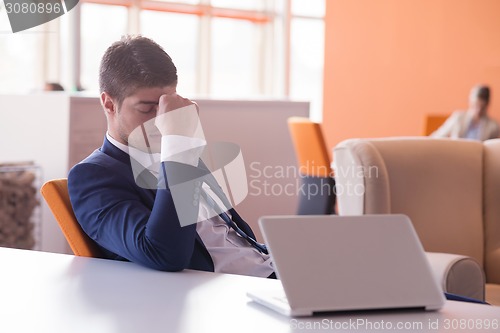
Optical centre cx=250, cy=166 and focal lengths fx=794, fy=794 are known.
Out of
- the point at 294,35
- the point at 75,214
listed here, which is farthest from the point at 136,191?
the point at 294,35

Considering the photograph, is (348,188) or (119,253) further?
(348,188)

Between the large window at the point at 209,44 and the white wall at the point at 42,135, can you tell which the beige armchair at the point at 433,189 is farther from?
the large window at the point at 209,44

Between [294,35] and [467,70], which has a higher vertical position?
[294,35]

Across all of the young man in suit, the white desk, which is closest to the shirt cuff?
the young man in suit

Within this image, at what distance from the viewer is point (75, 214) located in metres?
1.67

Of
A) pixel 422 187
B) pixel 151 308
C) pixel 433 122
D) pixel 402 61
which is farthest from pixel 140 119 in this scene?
pixel 402 61

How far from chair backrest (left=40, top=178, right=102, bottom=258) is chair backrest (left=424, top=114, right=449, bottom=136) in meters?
5.97

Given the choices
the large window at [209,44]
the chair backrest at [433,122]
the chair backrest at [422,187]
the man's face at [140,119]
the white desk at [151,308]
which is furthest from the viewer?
the large window at [209,44]

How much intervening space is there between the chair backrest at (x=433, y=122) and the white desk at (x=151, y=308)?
245 inches

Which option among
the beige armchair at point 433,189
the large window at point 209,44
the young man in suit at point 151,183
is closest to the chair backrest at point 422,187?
the beige armchair at point 433,189

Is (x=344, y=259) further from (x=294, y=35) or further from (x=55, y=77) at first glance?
(x=294, y=35)

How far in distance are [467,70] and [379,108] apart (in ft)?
3.51

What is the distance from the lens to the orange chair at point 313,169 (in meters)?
5.41

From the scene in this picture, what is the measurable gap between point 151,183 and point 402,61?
693cm
